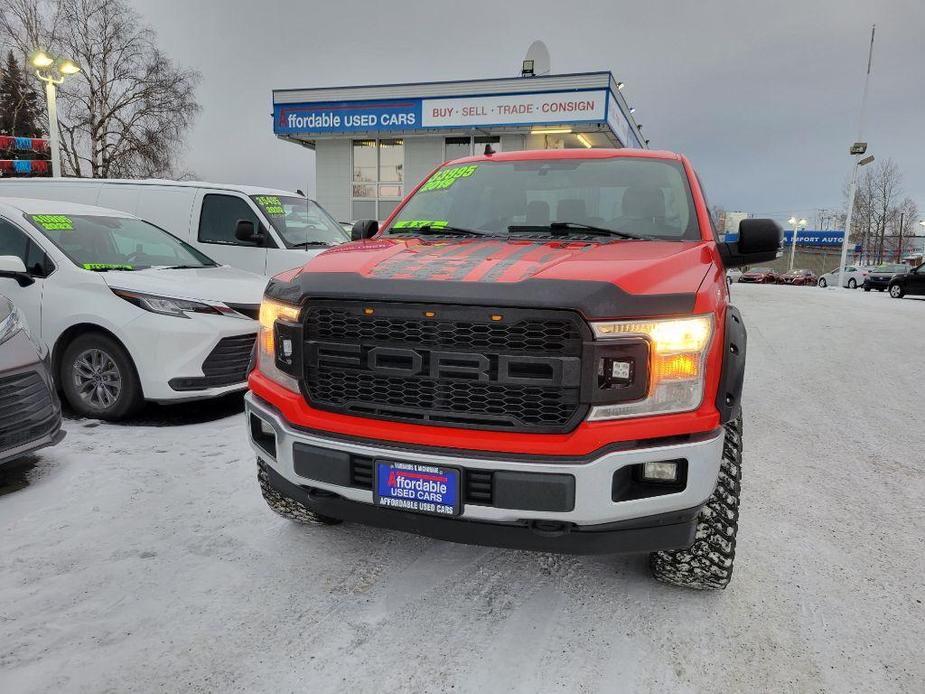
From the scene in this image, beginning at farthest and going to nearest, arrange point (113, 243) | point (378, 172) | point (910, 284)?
point (378, 172) → point (910, 284) → point (113, 243)

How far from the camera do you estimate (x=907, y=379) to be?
21.9 feet

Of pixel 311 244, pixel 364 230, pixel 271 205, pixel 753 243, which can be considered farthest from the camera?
pixel 271 205

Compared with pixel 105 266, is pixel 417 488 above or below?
below

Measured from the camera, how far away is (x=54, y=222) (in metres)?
4.95

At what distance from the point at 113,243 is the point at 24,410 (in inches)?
93.5


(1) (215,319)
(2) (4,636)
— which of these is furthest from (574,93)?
(2) (4,636)

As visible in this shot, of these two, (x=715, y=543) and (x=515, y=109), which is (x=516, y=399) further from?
(x=515, y=109)

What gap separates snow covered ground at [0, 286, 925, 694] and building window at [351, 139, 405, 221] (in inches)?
795

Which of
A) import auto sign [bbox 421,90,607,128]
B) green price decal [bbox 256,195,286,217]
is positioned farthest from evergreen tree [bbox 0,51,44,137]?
green price decal [bbox 256,195,286,217]

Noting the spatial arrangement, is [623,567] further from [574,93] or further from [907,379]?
[574,93]

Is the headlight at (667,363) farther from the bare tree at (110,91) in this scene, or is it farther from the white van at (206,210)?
the bare tree at (110,91)

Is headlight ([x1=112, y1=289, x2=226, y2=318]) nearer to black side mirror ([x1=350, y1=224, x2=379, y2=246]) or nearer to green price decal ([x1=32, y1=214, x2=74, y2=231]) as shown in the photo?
green price decal ([x1=32, y1=214, x2=74, y2=231])

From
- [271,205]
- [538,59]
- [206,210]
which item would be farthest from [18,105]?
[271,205]

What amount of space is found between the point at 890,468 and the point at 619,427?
3.13 metres
